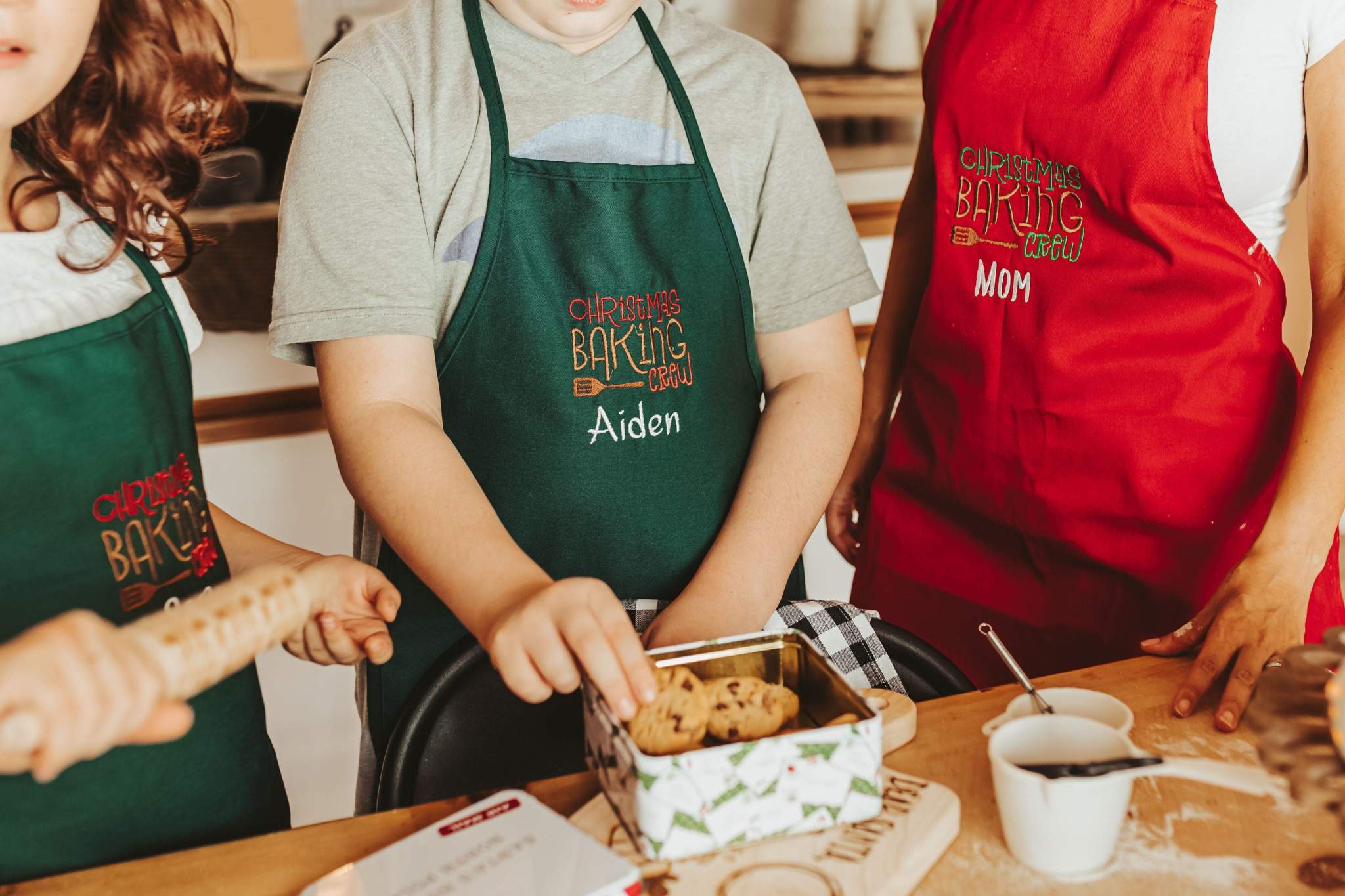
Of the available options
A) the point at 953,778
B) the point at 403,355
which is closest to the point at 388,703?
the point at 403,355

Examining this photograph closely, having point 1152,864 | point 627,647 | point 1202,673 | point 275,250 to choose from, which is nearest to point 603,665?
point 627,647

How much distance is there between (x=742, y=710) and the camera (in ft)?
2.48

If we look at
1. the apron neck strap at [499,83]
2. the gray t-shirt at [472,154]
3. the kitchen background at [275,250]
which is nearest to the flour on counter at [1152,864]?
the gray t-shirt at [472,154]

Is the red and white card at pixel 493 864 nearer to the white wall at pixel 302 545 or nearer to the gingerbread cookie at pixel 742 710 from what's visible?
the gingerbread cookie at pixel 742 710

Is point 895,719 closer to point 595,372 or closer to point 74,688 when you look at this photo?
point 595,372

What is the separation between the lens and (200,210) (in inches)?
63.5

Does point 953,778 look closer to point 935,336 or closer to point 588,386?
point 588,386

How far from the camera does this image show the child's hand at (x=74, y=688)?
50cm

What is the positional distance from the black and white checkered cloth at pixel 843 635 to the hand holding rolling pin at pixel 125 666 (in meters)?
0.50

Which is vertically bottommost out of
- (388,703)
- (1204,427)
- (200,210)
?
(388,703)

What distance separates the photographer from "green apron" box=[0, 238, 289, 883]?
84 centimetres

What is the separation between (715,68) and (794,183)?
5.6 inches

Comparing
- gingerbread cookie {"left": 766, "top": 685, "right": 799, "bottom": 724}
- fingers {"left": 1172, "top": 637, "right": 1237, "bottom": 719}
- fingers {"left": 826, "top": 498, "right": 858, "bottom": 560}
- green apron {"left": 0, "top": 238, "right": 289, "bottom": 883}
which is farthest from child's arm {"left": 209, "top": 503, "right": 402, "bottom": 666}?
fingers {"left": 826, "top": 498, "right": 858, "bottom": 560}

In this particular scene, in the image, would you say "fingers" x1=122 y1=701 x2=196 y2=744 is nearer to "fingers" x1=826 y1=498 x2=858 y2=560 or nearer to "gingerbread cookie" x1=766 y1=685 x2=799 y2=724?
"gingerbread cookie" x1=766 y1=685 x2=799 y2=724
